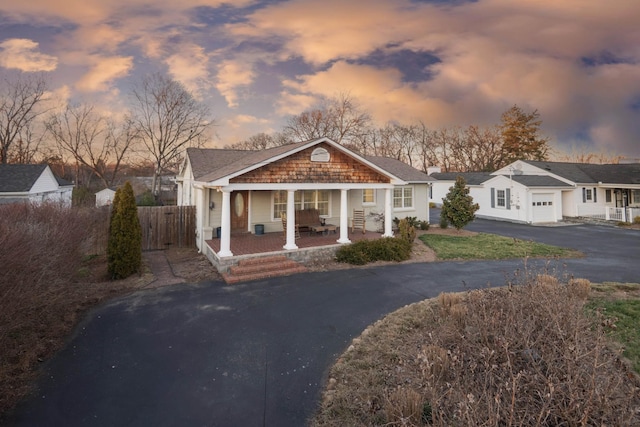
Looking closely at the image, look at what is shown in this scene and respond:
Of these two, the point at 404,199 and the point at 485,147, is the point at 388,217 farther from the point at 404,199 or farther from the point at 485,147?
the point at 485,147

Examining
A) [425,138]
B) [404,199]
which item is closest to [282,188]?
[404,199]

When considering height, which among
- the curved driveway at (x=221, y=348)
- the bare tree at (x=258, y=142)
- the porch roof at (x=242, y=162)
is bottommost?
the curved driveway at (x=221, y=348)

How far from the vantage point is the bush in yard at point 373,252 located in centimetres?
1155

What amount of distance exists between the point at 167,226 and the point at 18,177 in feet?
49.7

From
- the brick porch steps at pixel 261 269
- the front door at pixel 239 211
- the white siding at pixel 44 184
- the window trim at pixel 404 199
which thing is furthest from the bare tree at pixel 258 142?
the brick porch steps at pixel 261 269

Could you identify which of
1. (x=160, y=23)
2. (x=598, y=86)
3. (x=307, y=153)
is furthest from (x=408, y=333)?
(x=598, y=86)

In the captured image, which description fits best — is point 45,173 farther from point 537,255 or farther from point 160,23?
point 537,255

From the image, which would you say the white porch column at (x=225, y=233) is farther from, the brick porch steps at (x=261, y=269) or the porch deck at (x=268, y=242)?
the brick porch steps at (x=261, y=269)

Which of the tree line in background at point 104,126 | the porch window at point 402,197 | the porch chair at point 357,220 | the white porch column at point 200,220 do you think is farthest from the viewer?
the tree line in background at point 104,126

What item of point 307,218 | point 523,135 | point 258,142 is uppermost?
point 523,135

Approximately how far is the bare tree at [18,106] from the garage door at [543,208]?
1792 inches

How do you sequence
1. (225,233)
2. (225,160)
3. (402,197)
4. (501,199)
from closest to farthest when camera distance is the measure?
(225,233) → (225,160) → (402,197) → (501,199)

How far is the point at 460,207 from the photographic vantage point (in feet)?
56.5

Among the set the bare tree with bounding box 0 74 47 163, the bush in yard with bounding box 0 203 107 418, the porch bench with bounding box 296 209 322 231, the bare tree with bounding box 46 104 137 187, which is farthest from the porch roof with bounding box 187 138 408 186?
the bare tree with bounding box 0 74 47 163
